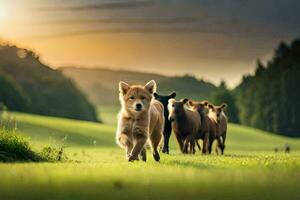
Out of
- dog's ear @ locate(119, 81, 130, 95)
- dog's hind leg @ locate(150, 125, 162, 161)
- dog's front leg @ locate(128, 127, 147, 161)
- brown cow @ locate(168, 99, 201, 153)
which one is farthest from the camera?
brown cow @ locate(168, 99, 201, 153)

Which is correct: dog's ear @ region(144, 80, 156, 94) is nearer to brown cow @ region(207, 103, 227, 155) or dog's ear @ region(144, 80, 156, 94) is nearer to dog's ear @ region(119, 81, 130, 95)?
dog's ear @ region(119, 81, 130, 95)

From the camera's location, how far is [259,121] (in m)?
70.9

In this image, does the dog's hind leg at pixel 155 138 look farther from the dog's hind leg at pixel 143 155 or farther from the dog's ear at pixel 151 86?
the dog's ear at pixel 151 86

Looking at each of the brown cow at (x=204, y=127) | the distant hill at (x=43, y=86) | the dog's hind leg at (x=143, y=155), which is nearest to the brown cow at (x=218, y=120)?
the brown cow at (x=204, y=127)

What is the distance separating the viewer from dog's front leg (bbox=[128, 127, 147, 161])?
15.2 metres

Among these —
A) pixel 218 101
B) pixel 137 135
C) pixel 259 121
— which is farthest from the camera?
pixel 218 101

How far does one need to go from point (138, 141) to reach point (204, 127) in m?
10.7

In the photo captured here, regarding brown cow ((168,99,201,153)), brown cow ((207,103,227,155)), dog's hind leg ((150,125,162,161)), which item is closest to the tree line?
brown cow ((207,103,227,155))

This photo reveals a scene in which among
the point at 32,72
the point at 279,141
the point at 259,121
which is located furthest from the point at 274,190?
the point at 32,72

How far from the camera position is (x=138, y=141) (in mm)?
15242

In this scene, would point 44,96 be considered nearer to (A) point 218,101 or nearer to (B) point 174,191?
(A) point 218,101

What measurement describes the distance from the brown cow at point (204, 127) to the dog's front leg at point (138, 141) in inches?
377

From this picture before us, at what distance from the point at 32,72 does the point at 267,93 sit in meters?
23.6

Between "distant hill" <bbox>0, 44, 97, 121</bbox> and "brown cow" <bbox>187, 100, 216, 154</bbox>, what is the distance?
39178 millimetres
